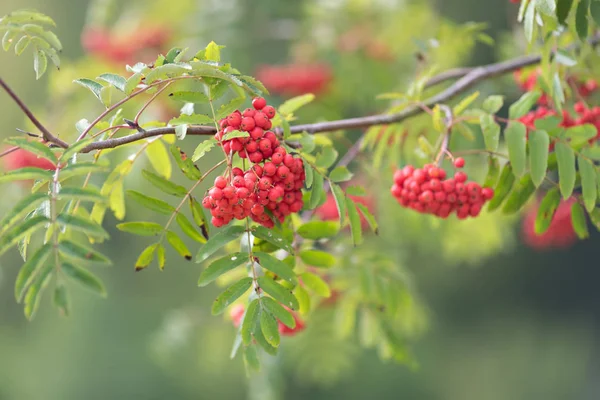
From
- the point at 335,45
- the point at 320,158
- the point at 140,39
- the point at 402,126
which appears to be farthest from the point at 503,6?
the point at 320,158

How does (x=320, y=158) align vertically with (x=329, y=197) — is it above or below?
above

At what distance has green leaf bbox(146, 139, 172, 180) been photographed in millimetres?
1164

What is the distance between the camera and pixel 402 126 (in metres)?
1.39

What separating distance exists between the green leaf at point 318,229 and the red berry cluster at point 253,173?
0.23 meters

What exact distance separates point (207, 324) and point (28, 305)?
1896 mm

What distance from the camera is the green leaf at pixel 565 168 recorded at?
40.4 inches

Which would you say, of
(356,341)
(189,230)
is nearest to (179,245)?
(189,230)

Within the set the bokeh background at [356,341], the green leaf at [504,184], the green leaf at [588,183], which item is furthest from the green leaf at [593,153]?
the bokeh background at [356,341]

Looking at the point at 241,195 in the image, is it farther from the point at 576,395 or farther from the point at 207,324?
the point at 576,395

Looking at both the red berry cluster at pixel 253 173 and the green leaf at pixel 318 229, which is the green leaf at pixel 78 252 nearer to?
the red berry cluster at pixel 253 173

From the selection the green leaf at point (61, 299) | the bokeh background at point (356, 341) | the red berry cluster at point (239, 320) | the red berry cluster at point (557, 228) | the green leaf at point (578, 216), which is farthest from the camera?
the bokeh background at point (356, 341)

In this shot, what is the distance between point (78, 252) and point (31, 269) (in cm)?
5

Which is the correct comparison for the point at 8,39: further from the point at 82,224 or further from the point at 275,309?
the point at 275,309

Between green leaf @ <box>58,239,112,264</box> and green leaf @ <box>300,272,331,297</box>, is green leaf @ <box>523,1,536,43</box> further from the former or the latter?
green leaf @ <box>58,239,112,264</box>
